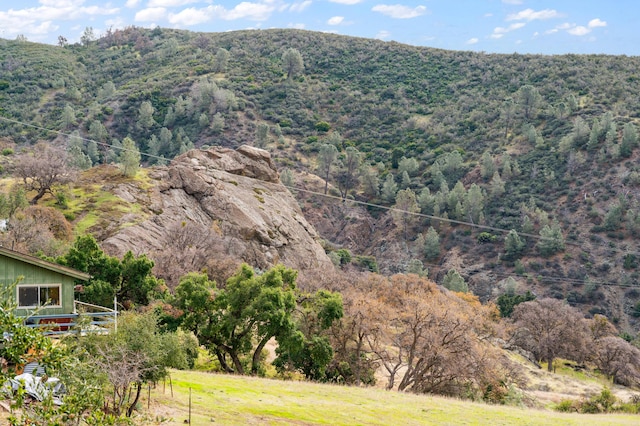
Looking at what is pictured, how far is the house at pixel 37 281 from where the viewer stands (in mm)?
24125

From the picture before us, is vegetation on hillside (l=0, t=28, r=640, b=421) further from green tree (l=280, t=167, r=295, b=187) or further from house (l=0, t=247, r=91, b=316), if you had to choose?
house (l=0, t=247, r=91, b=316)

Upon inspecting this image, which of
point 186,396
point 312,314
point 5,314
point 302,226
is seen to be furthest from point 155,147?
point 5,314

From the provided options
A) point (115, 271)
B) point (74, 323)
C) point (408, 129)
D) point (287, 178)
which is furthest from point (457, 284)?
point (74, 323)

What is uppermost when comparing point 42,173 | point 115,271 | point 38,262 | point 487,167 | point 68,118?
point 68,118

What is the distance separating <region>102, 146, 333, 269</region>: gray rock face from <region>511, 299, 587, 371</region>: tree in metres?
18.5

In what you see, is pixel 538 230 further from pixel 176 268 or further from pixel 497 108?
pixel 176 268

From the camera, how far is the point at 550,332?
2372 inches

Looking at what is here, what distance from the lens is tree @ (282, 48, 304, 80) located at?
13938 cm

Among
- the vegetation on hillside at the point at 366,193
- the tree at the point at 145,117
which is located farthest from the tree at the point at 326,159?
the tree at the point at 145,117

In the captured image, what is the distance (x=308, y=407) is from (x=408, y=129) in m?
101

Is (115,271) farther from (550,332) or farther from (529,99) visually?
(529,99)

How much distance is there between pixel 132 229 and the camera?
181 ft

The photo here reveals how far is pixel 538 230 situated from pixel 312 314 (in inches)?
2314

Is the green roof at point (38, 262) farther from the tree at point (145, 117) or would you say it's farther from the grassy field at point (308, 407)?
the tree at point (145, 117)
